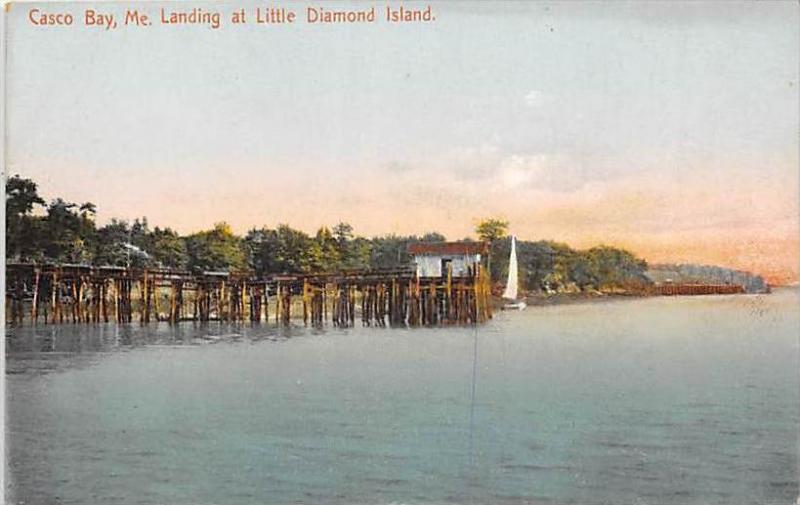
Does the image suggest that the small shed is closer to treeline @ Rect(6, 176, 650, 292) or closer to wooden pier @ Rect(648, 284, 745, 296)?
treeline @ Rect(6, 176, 650, 292)

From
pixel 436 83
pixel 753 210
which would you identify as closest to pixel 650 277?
pixel 753 210

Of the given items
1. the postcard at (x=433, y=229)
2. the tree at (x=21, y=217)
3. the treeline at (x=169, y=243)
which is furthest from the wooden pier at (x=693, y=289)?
the tree at (x=21, y=217)

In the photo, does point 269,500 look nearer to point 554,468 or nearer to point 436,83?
point 554,468

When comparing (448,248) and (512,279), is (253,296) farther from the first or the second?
(512,279)

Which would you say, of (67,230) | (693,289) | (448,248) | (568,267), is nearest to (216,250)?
(67,230)

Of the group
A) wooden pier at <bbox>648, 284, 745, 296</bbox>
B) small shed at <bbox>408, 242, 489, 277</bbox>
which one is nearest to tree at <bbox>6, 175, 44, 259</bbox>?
small shed at <bbox>408, 242, 489, 277</bbox>

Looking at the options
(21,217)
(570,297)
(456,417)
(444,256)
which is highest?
(21,217)

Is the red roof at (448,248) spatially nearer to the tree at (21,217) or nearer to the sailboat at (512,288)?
the sailboat at (512,288)
